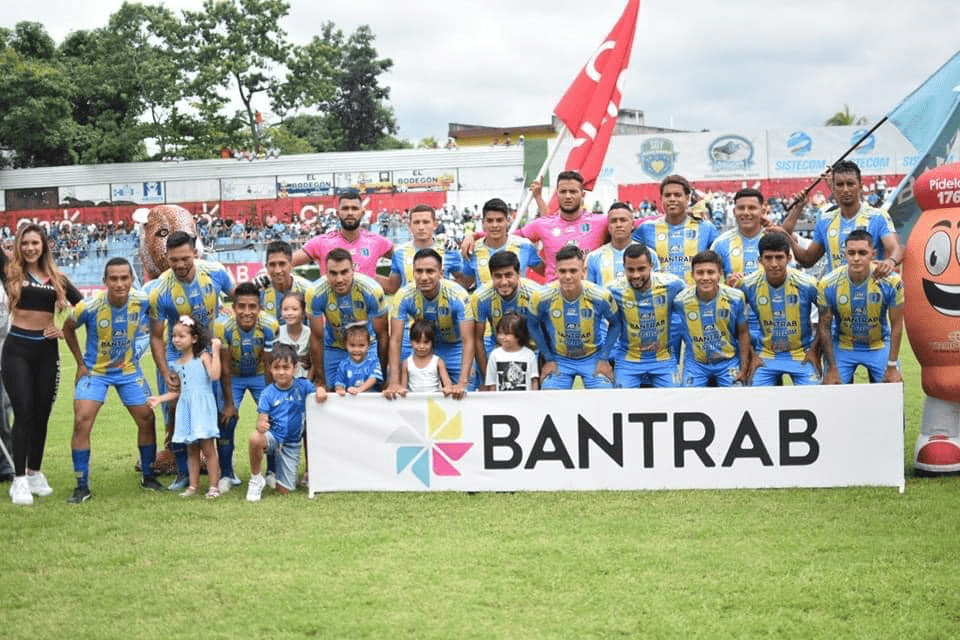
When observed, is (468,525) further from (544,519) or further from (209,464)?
(209,464)

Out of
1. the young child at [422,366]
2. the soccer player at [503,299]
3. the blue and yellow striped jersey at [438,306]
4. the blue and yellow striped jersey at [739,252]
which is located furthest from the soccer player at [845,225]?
the young child at [422,366]

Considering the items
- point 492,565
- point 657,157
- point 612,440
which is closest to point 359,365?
point 612,440

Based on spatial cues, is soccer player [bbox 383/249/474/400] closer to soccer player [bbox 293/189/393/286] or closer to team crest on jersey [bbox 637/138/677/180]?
soccer player [bbox 293/189/393/286]

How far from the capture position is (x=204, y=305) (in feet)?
27.0

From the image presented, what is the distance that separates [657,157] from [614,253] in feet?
99.2

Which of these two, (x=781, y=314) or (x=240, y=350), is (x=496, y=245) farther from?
(x=781, y=314)

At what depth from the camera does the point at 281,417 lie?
7.78 metres

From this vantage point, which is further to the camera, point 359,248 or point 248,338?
point 359,248

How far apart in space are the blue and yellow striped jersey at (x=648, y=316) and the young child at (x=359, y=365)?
1.85 m

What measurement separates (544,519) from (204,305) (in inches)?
124

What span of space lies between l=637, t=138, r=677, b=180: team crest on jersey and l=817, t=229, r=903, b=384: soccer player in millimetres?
30586

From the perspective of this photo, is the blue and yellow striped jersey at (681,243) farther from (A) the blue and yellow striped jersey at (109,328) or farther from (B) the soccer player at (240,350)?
(A) the blue and yellow striped jersey at (109,328)

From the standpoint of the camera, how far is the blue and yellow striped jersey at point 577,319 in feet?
26.0

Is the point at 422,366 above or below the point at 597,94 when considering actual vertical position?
below
